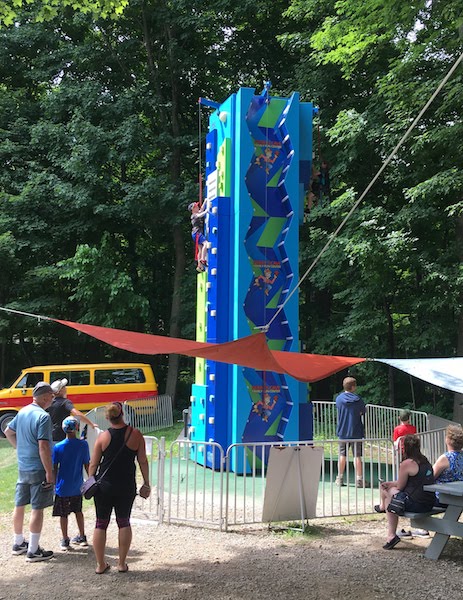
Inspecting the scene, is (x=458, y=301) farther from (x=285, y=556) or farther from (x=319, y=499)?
(x=285, y=556)

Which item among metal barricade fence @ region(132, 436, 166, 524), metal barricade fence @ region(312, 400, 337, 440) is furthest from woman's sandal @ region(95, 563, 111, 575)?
metal barricade fence @ region(312, 400, 337, 440)

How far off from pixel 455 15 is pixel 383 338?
8975 millimetres

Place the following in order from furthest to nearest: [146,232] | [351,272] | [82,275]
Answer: [146,232], [82,275], [351,272]

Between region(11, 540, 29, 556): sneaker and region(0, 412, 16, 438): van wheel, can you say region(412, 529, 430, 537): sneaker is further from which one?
region(0, 412, 16, 438): van wheel

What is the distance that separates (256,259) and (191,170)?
487 inches

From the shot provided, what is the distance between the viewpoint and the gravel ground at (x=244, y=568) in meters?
4.61

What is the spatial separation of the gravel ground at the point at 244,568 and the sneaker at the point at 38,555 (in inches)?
2.6

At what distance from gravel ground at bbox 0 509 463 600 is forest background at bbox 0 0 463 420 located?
8403 mm

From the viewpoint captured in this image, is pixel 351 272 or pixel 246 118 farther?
pixel 351 272

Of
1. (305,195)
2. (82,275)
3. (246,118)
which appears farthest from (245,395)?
(82,275)

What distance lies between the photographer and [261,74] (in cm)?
2070

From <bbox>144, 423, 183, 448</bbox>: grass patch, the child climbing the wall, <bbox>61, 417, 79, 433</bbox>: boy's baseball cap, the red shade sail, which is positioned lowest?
<bbox>144, 423, 183, 448</bbox>: grass patch

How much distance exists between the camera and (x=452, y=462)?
5.90 metres

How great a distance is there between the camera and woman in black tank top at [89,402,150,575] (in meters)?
4.96
